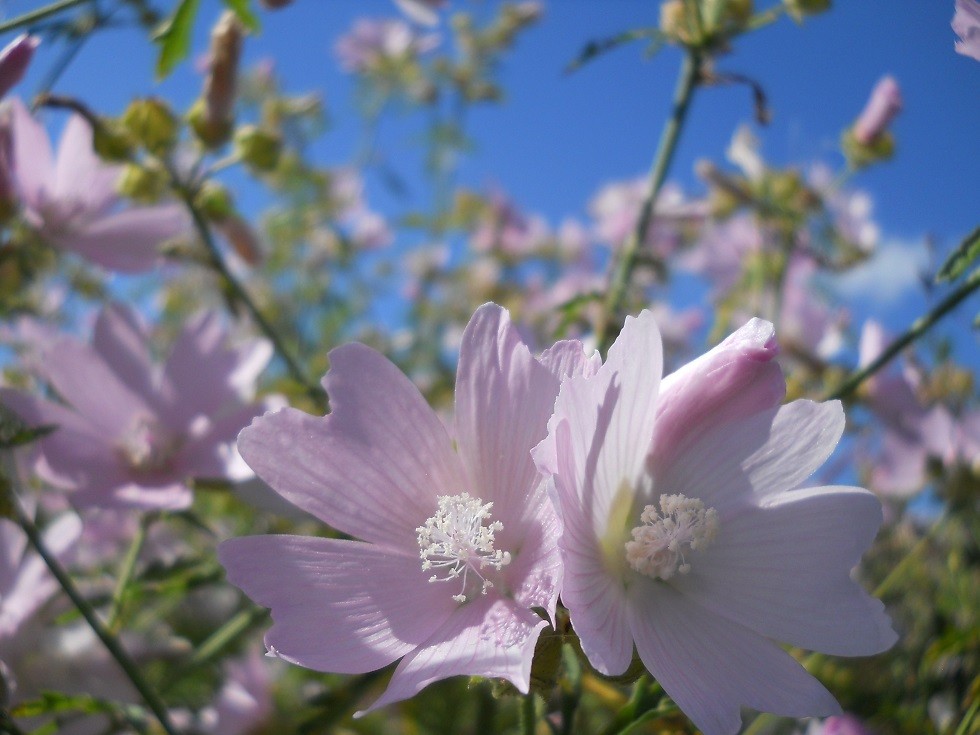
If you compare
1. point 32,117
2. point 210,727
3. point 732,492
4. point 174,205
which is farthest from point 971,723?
point 32,117

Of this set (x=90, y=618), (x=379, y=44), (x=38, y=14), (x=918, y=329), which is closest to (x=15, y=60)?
(x=38, y=14)

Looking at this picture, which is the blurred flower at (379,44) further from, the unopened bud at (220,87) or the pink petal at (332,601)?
the pink petal at (332,601)

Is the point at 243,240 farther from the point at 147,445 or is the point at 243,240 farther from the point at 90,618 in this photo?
the point at 90,618

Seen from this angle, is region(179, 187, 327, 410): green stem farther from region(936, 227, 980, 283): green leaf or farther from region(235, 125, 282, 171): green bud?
region(936, 227, 980, 283): green leaf

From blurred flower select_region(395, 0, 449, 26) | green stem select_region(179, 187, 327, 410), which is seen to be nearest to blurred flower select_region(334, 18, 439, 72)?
blurred flower select_region(395, 0, 449, 26)

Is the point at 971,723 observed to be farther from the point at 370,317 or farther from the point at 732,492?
the point at 370,317

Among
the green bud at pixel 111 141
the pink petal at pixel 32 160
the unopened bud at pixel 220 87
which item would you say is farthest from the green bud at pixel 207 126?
the pink petal at pixel 32 160
